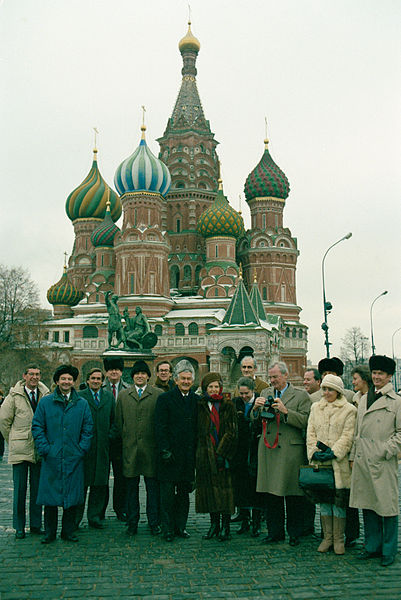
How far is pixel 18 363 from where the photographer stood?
124 feet

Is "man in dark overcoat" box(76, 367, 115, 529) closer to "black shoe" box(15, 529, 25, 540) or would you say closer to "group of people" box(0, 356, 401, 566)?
"group of people" box(0, 356, 401, 566)

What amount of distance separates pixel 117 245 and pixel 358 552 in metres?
41.2

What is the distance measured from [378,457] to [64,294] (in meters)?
47.3

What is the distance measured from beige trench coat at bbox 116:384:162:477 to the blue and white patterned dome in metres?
39.9

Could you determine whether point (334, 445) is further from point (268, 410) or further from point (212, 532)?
point (212, 532)

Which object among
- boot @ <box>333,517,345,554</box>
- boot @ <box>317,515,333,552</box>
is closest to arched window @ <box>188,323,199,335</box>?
boot @ <box>317,515,333,552</box>

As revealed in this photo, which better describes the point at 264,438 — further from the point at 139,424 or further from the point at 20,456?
the point at 20,456

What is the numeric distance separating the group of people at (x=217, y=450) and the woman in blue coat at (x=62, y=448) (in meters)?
0.01

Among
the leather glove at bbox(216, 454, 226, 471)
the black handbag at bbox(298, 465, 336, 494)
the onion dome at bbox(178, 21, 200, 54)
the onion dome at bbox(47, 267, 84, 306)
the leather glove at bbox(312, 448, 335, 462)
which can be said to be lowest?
the black handbag at bbox(298, 465, 336, 494)

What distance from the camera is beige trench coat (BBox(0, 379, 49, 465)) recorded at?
267 inches

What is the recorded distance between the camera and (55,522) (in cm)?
630

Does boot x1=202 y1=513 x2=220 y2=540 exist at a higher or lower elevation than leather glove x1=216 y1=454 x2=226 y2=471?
lower

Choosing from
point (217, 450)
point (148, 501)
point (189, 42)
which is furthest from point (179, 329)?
point (217, 450)

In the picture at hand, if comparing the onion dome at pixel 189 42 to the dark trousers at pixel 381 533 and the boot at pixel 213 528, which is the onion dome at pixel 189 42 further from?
the dark trousers at pixel 381 533
